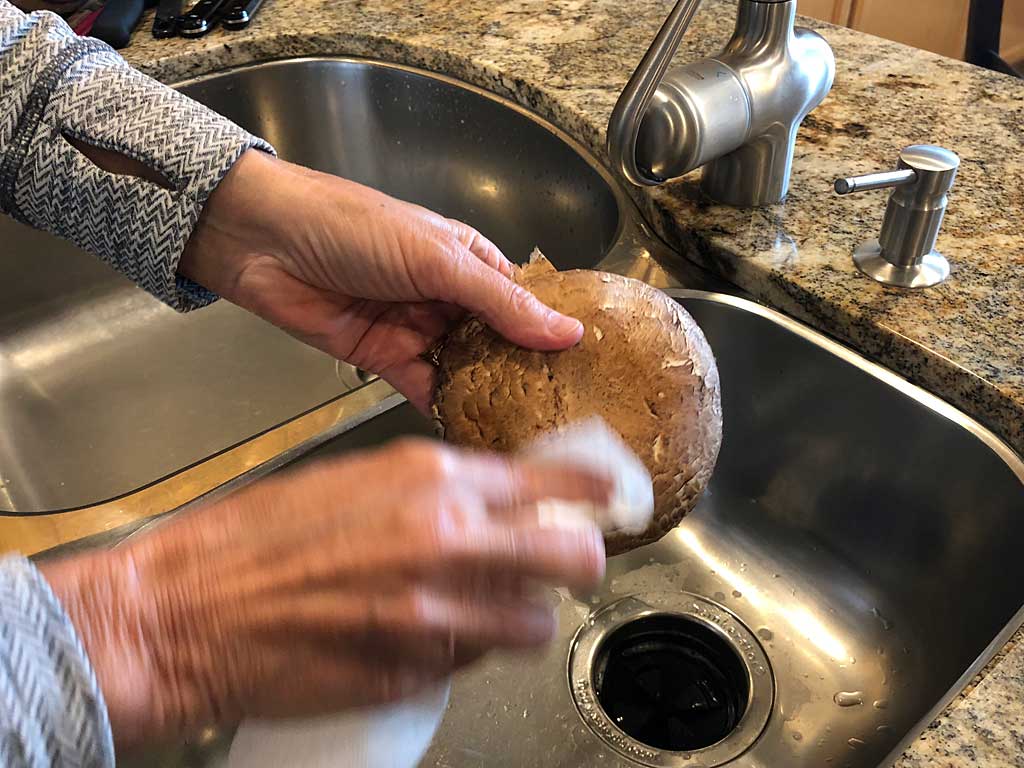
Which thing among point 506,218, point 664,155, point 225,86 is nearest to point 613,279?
point 664,155

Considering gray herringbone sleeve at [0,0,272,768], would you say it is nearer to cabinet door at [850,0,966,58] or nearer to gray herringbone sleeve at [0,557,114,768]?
gray herringbone sleeve at [0,557,114,768]

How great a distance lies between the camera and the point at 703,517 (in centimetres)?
92

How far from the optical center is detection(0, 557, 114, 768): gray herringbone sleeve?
0.35 m

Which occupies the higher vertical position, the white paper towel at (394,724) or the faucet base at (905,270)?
the faucet base at (905,270)

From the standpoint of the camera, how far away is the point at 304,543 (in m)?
0.41

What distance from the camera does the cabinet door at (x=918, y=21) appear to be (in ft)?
9.69

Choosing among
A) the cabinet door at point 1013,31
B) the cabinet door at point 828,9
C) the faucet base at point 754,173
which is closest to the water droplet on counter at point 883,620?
the faucet base at point 754,173

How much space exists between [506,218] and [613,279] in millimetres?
597

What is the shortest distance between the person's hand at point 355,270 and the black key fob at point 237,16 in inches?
24.1

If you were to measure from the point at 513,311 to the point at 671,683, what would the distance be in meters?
0.44

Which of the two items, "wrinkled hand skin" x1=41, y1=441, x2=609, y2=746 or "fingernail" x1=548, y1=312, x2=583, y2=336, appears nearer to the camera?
"wrinkled hand skin" x1=41, y1=441, x2=609, y2=746

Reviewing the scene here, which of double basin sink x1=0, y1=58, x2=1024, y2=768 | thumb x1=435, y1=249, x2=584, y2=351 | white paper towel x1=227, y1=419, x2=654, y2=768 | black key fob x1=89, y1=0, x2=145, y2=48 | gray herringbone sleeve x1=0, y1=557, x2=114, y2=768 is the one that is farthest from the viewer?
black key fob x1=89, y1=0, x2=145, y2=48

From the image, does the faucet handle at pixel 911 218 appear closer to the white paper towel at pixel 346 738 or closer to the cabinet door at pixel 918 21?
the white paper towel at pixel 346 738

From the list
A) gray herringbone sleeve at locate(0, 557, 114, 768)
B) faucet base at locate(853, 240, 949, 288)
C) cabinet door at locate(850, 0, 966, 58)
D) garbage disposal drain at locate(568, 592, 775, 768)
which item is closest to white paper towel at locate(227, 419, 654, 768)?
gray herringbone sleeve at locate(0, 557, 114, 768)
